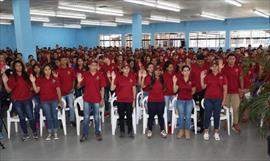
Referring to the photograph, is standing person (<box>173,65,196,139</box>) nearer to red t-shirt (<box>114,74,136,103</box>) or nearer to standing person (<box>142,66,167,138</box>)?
standing person (<box>142,66,167,138</box>)

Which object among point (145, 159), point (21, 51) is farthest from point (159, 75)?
point (21, 51)

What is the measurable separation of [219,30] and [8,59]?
1632cm

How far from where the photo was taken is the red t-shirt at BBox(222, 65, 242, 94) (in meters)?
5.18

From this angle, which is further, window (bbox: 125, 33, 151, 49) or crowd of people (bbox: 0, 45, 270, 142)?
window (bbox: 125, 33, 151, 49)

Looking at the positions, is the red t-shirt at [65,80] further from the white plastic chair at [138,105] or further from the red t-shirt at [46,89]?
the white plastic chair at [138,105]

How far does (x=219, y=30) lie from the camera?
2080 centimetres

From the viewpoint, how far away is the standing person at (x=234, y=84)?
5.19 meters

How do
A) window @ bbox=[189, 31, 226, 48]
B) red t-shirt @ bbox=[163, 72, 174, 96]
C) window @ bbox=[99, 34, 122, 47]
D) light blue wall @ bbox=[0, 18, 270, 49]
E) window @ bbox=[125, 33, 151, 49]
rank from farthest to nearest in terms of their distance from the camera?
1. window @ bbox=[99, 34, 122, 47]
2. window @ bbox=[125, 33, 151, 49]
3. window @ bbox=[189, 31, 226, 48]
4. light blue wall @ bbox=[0, 18, 270, 49]
5. red t-shirt @ bbox=[163, 72, 174, 96]

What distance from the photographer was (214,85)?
15.7 ft

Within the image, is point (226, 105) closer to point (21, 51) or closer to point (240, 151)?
point (240, 151)

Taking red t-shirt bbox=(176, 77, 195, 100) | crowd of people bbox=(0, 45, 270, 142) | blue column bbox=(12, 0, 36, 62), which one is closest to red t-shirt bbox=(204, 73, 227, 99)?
crowd of people bbox=(0, 45, 270, 142)

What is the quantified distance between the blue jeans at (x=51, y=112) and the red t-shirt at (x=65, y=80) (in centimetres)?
66

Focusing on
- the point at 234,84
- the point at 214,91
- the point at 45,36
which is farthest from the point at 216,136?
the point at 45,36

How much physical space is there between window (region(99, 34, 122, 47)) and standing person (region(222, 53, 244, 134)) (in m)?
20.4
